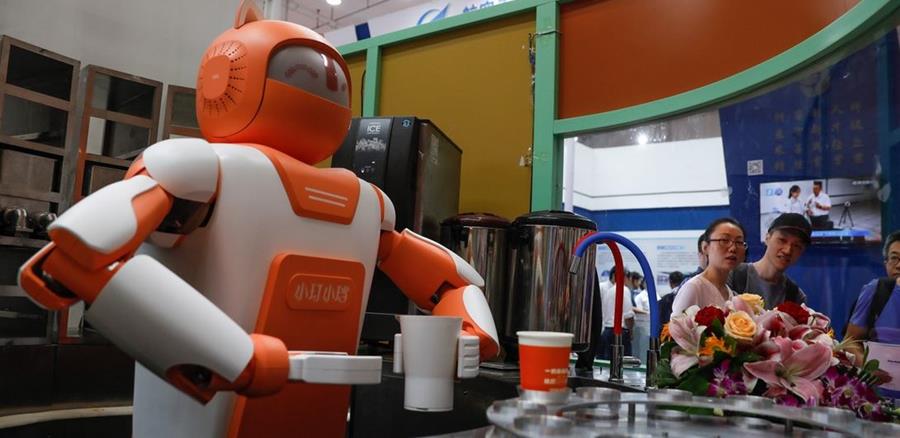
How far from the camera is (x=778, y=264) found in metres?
2.37

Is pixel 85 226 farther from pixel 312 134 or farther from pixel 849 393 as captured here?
pixel 849 393

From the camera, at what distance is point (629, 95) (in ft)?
8.14

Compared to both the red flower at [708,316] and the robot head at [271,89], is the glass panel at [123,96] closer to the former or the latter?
the robot head at [271,89]

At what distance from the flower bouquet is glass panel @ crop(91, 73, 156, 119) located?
6.51 ft

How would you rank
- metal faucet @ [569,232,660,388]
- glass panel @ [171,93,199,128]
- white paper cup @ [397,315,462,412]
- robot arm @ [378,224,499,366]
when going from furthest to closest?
glass panel @ [171,93,199,128], metal faucet @ [569,232,660,388], robot arm @ [378,224,499,366], white paper cup @ [397,315,462,412]

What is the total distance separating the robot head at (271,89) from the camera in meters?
1.27

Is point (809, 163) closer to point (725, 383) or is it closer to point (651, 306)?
point (651, 306)

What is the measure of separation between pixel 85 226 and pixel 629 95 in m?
2.05

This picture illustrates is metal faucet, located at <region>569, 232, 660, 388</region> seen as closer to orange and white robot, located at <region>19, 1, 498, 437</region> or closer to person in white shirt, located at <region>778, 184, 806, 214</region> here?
orange and white robot, located at <region>19, 1, 498, 437</region>

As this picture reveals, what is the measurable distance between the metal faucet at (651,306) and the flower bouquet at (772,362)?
0.29 meters

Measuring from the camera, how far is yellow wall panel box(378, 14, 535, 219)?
2.73 m

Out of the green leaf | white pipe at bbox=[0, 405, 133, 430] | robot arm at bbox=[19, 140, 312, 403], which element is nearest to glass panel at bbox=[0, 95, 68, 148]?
white pipe at bbox=[0, 405, 133, 430]

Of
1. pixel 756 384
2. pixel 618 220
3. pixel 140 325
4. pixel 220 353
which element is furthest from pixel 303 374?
pixel 618 220

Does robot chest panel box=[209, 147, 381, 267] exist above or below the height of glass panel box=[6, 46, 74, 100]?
below
